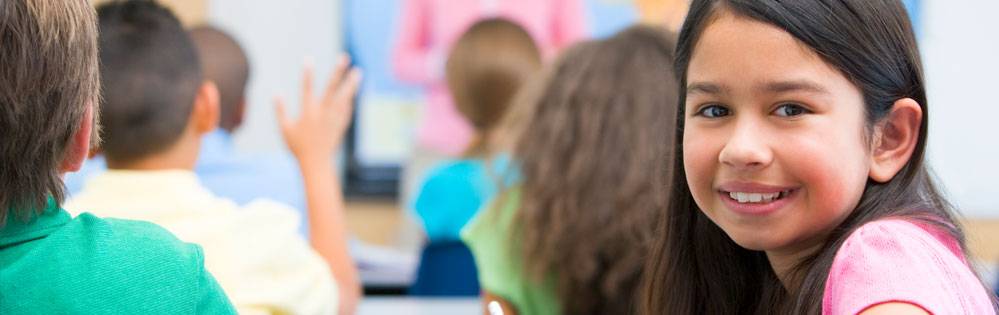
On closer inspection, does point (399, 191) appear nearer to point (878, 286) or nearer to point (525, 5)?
point (525, 5)

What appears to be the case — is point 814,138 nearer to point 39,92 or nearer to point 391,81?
point 39,92

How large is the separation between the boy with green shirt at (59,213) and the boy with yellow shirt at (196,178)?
0.46m

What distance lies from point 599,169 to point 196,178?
0.68 metres

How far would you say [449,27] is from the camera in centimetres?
402

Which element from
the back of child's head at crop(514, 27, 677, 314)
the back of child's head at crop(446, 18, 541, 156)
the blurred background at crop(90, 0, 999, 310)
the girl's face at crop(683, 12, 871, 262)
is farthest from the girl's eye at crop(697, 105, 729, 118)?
the blurred background at crop(90, 0, 999, 310)

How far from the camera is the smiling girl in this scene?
1074 mm

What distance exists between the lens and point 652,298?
1.38 m

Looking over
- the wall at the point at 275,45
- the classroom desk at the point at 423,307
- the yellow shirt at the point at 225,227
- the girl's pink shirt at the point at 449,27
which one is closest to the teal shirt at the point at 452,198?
the classroom desk at the point at 423,307

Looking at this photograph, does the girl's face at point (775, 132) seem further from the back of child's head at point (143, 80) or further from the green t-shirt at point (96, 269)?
the back of child's head at point (143, 80)

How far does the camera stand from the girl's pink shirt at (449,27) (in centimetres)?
383

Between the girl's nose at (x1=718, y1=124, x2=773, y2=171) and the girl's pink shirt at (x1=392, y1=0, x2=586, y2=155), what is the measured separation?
265 centimetres

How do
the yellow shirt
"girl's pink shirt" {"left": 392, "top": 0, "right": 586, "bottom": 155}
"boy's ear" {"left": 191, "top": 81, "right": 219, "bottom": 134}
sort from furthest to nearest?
"girl's pink shirt" {"left": 392, "top": 0, "right": 586, "bottom": 155} < "boy's ear" {"left": 191, "top": 81, "right": 219, "bottom": 134} < the yellow shirt

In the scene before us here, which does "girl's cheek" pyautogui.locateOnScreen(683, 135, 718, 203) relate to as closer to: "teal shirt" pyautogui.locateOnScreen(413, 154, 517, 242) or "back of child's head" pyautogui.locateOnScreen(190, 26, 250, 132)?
"teal shirt" pyautogui.locateOnScreen(413, 154, 517, 242)

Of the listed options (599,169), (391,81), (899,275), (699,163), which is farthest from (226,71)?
(391,81)
